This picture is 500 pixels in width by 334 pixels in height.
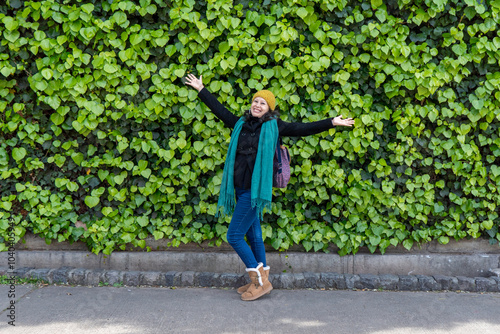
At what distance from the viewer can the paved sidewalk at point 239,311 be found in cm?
342

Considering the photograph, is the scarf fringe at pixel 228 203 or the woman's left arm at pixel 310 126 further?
the scarf fringe at pixel 228 203

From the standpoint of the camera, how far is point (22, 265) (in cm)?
459

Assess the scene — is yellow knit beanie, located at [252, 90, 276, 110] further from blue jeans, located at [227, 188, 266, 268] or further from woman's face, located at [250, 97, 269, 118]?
blue jeans, located at [227, 188, 266, 268]

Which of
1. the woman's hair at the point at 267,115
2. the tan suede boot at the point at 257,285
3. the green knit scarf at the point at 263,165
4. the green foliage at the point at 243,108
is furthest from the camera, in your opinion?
the green foliage at the point at 243,108

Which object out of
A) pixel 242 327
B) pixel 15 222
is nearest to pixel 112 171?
pixel 15 222

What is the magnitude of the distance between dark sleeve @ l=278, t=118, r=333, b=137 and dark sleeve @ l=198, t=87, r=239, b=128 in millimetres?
421

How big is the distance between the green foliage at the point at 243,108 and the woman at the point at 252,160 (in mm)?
393

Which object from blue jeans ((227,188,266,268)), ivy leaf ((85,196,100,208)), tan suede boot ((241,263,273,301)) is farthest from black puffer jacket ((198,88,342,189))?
ivy leaf ((85,196,100,208))

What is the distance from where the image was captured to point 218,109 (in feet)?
13.1

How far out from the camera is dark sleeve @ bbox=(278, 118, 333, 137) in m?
3.78

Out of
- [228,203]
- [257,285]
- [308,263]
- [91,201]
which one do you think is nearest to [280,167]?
[228,203]

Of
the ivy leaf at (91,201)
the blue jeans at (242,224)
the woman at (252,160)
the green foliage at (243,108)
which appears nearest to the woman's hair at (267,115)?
the woman at (252,160)

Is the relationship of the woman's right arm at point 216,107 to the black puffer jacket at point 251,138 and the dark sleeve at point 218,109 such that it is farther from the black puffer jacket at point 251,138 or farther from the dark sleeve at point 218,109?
the black puffer jacket at point 251,138

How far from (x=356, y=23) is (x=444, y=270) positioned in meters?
2.56
